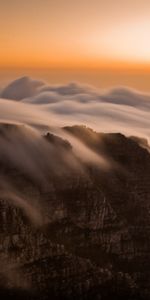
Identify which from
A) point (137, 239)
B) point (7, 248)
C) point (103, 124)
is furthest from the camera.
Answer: point (103, 124)

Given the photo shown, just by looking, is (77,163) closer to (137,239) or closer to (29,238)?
(137,239)

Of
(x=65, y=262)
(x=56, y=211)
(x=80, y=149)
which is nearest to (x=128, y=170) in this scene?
(x=80, y=149)

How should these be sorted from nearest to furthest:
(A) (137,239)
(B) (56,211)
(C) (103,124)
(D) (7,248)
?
(D) (7,248) < (B) (56,211) < (A) (137,239) < (C) (103,124)

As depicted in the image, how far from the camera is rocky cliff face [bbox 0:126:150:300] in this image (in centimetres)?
8550

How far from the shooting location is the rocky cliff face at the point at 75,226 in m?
85.5

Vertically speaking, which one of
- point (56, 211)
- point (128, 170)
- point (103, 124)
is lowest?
point (56, 211)

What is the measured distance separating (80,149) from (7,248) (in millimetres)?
33866

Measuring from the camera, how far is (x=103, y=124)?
145 metres

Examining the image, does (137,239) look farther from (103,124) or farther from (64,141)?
(103,124)

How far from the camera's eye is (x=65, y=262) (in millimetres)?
88938

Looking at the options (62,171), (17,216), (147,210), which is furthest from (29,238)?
(147,210)

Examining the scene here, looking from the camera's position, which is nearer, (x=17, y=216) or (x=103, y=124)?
(x=17, y=216)

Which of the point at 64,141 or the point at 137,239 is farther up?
the point at 64,141

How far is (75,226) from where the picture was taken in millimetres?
96312
